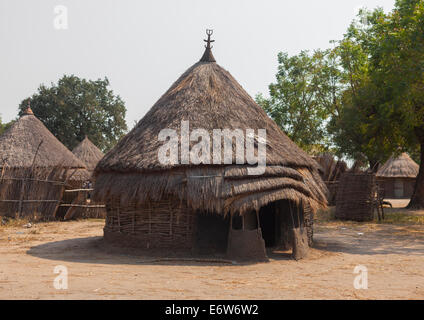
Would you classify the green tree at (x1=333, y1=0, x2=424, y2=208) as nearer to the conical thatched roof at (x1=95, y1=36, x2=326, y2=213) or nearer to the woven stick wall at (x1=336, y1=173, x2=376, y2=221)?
the woven stick wall at (x1=336, y1=173, x2=376, y2=221)

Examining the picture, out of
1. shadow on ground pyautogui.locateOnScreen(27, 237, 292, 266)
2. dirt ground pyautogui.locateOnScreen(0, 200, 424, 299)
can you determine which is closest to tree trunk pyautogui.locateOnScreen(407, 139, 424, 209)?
dirt ground pyautogui.locateOnScreen(0, 200, 424, 299)

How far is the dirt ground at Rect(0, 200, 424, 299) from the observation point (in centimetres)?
589

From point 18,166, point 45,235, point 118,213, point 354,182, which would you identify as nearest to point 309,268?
point 118,213

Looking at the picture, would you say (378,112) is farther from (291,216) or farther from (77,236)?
(77,236)

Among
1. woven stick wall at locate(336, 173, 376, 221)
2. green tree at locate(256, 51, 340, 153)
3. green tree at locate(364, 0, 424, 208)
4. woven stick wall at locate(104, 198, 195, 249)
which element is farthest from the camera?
green tree at locate(256, 51, 340, 153)

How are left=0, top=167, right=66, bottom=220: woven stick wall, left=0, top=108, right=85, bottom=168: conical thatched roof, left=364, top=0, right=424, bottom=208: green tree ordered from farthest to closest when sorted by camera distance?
1. left=0, top=108, right=85, bottom=168: conical thatched roof
2. left=0, top=167, right=66, bottom=220: woven stick wall
3. left=364, top=0, right=424, bottom=208: green tree

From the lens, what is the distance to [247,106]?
424 inches

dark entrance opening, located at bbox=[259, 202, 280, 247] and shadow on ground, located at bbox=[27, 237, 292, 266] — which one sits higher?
dark entrance opening, located at bbox=[259, 202, 280, 247]

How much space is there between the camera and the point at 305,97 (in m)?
27.4

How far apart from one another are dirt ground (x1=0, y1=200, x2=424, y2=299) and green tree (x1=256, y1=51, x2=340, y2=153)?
15.8 metres

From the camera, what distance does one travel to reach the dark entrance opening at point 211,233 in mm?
9656

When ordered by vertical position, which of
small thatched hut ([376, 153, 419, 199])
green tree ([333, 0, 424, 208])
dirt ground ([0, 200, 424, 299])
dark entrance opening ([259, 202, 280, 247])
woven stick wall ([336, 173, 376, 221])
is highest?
green tree ([333, 0, 424, 208])

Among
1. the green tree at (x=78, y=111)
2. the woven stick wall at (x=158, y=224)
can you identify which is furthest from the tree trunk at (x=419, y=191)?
the green tree at (x=78, y=111)

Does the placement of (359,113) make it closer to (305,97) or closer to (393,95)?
(393,95)
